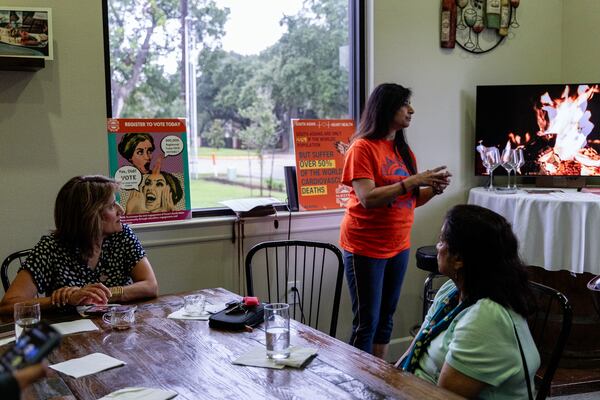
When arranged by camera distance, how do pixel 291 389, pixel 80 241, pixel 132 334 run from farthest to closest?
pixel 80 241 < pixel 132 334 < pixel 291 389

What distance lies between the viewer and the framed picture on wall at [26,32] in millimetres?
2457

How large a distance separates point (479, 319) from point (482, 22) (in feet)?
9.20

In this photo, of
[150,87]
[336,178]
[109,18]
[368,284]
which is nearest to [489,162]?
[336,178]

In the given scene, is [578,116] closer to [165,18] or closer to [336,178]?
[336,178]

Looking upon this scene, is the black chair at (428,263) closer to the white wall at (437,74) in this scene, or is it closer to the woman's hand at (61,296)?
the white wall at (437,74)

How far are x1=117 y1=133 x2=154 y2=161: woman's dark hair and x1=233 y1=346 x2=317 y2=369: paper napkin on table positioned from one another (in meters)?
1.59

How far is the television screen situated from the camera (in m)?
3.64

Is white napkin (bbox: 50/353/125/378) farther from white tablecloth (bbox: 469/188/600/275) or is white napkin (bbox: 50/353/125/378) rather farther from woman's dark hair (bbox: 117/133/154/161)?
white tablecloth (bbox: 469/188/600/275)

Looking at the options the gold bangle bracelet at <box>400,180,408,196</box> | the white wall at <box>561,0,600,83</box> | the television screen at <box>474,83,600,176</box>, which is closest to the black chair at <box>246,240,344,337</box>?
the gold bangle bracelet at <box>400,180,408,196</box>

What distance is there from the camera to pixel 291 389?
52.7 inches

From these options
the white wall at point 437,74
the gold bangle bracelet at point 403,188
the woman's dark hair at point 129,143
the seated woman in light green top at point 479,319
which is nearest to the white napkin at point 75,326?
the seated woman in light green top at point 479,319

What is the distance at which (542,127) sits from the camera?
3680 mm

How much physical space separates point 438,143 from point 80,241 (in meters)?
2.32

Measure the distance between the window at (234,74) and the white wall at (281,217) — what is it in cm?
18
